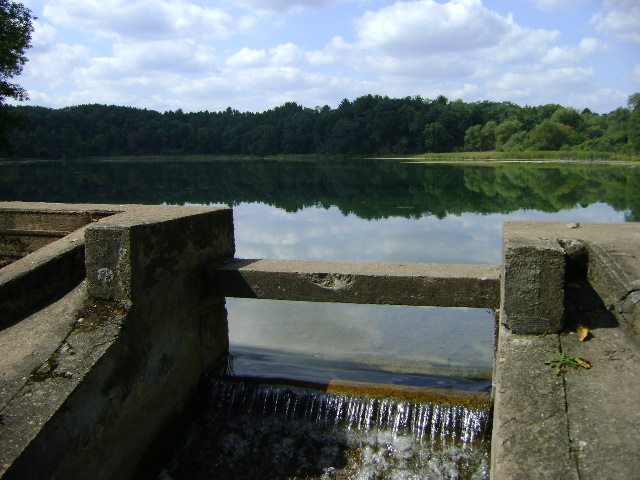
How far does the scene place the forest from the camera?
215ft

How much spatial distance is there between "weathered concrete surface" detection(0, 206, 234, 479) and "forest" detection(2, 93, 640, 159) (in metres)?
57.2

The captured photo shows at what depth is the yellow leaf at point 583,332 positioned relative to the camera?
10.6 ft

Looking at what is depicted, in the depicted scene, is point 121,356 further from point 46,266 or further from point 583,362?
point 583,362

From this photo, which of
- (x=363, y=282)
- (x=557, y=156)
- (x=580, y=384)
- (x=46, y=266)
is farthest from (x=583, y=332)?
(x=557, y=156)

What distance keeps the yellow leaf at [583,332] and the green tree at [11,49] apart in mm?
24971

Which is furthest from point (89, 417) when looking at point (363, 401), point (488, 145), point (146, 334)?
point (488, 145)

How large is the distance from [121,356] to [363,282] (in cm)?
179

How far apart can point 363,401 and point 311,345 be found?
2.14 meters

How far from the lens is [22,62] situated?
24734 millimetres

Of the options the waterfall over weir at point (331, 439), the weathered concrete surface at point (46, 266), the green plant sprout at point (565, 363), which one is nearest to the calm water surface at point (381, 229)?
the waterfall over weir at point (331, 439)

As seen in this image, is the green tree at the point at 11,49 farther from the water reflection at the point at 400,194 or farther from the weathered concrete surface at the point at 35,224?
the weathered concrete surface at the point at 35,224

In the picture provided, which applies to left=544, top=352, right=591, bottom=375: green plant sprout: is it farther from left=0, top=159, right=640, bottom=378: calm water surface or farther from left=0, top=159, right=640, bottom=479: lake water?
left=0, top=159, right=640, bottom=378: calm water surface

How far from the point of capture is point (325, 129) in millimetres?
87625

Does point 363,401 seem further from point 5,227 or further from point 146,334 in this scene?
point 5,227
